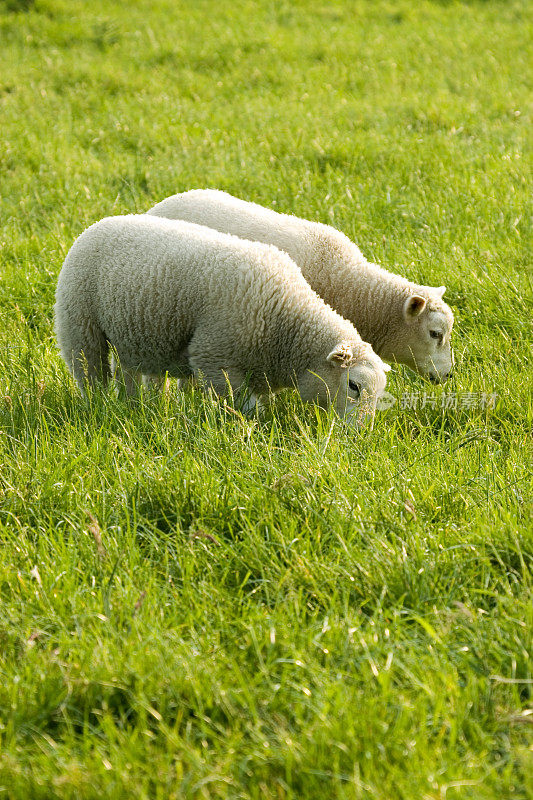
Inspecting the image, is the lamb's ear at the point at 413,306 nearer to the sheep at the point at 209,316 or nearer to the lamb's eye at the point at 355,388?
the sheep at the point at 209,316

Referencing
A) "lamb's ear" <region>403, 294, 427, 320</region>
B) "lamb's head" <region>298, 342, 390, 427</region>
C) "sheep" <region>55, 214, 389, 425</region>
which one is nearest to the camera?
"lamb's head" <region>298, 342, 390, 427</region>

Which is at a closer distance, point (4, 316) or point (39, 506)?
point (39, 506)

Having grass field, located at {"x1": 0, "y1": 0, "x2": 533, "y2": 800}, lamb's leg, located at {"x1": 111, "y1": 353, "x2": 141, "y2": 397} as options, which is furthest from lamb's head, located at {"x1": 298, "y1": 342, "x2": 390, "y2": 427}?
lamb's leg, located at {"x1": 111, "y1": 353, "x2": 141, "y2": 397}

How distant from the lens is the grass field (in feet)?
6.75

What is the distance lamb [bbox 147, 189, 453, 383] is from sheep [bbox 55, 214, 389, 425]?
1.96 ft

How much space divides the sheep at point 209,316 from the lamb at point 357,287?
60cm

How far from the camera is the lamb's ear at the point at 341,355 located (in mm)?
4031

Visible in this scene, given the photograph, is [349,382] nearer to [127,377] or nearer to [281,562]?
[127,377]

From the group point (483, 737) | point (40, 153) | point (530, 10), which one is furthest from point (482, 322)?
point (530, 10)

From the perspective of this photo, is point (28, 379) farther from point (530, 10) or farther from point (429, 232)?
point (530, 10)

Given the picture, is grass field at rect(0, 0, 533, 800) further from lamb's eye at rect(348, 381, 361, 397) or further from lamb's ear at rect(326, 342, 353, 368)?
lamb's ear at rect(326, 342, 353, 368)

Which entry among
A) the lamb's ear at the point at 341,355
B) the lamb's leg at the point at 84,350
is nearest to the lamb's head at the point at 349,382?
the lamb's ear at the point at 341,355

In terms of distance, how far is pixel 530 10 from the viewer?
1373 centimetres

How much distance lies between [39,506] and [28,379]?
1412 millimetres
